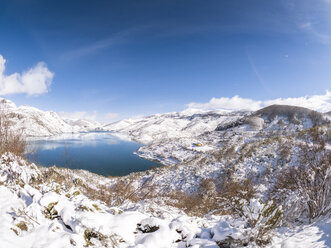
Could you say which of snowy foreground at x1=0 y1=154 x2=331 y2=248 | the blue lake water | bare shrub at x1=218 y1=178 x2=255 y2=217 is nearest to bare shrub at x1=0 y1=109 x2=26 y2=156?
snowy foreground at x1=0 y1=154 x2=331 y2=248

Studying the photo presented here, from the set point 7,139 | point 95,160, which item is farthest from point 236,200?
point 95,160

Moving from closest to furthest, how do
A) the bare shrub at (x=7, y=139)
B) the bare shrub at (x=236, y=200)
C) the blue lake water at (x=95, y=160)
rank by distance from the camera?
the bare shrub at (x=236, y=200), the bare shrub at (x=7, y=139), the blue lake water at (x=95, y=160)

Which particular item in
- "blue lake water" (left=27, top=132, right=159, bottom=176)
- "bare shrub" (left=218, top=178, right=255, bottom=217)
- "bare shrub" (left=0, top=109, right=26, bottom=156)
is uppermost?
"bare shrub" (left=0, top=109, right=26, bottom=156)

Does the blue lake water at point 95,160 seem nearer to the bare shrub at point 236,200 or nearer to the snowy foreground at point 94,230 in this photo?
the snowy foreground at point 94,230

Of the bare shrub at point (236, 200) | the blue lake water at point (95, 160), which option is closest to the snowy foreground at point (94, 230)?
the bare shrub at point (236, 200)

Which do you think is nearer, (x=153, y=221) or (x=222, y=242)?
(x=222, y=242)

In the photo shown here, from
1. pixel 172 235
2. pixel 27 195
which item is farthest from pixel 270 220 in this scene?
pixel 27 195

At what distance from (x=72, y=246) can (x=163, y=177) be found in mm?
22944

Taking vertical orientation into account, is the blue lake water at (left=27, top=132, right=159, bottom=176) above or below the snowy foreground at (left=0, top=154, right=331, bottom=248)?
below

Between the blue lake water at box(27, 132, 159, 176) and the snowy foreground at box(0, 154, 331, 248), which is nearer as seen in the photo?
the snowy foreground at box(0, 154, 331, 248)

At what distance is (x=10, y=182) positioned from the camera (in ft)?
20.5

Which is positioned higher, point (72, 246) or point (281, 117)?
point (281, 117)

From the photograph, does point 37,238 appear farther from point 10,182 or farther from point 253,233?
point 253,233

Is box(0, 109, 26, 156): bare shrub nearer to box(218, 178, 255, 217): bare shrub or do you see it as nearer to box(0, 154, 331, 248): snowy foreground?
box(0, 154, 331, 248): snowy foreground
